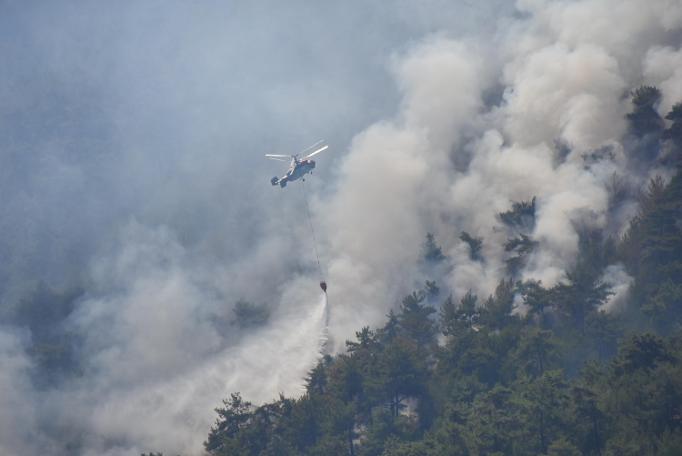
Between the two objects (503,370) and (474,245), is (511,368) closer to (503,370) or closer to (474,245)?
(503,370)

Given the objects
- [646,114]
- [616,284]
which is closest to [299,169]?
[616,284]

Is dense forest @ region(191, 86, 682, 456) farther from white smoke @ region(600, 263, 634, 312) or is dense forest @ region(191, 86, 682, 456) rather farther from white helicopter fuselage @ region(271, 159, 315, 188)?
white helicopter fuselage @ region(271, 159, 315, 188)

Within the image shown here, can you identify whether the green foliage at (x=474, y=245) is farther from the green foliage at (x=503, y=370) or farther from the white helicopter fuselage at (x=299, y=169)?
the white helicopter fuselage at (x=299, y=169)

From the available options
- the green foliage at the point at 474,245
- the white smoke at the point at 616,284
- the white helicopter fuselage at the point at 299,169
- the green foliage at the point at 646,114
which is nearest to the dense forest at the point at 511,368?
the white smoke at the point at 616,284

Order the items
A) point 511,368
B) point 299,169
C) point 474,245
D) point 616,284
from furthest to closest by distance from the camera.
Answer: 1. point 474,245
2. point 299,169
3. point 616,284
4. point 511,368

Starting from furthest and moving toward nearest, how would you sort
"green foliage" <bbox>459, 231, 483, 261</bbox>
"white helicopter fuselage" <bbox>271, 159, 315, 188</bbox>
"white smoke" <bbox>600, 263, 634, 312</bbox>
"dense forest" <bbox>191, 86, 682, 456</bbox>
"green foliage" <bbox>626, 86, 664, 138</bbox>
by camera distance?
"green foliage" <bbox>459, 231, 483, 261</bbox>
"green foliage" <bbox>626, 86, 664, 138</bbox>
"white helicopter fuselage" <bbox>271, 159, 315, 188</bbox>
"white smoke" <bbox>600, 263, 634, 312</bbox>
"dense forest" <bbox>191, 86, 682, 456</bbox>

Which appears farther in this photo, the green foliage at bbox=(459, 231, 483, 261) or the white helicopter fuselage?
the green foliage at bbox=(459, 231, 483, 261)

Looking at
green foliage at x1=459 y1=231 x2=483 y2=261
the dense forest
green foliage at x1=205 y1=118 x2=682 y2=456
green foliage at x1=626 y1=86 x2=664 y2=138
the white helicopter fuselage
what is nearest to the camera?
the dense forest

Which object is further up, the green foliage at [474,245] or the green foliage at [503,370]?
the green foliage at [474,245]

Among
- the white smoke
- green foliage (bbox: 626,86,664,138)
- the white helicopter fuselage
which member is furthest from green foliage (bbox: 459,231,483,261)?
green foliage (bbox: 626,86,664,138)
